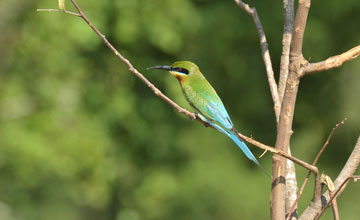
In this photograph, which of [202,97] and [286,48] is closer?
[286,48]

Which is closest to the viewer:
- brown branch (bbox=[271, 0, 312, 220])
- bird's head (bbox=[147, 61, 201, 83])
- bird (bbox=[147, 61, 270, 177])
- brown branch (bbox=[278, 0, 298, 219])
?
brown branch (bbox=[271, 0, 312, 220])

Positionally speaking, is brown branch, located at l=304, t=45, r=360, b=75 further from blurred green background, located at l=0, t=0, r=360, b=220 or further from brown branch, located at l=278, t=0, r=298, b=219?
blurred green background, located at l=0, t=0, r=360, b=220

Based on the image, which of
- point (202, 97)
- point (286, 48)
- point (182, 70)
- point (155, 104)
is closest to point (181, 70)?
point (182, 70)

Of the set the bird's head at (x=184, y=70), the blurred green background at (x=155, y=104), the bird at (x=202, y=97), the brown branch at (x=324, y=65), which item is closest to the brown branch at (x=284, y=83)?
the brown branch at (x=324, y=65)

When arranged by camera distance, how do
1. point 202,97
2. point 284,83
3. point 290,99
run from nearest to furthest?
point 290,99, point 284,83, point 202,97

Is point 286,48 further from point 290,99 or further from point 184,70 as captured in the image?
point 184,70

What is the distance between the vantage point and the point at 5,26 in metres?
6.07

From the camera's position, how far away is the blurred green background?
4.77 metres

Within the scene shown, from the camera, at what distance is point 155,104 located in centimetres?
503

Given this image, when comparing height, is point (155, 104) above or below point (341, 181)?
below

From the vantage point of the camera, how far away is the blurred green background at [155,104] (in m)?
4.77

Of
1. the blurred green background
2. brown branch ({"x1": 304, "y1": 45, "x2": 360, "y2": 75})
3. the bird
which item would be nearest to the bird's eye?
the bird

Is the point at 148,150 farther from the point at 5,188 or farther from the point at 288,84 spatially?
the point at 288,84

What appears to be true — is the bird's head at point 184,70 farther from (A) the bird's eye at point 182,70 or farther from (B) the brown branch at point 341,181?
(B) the brown branch at point 341,181
